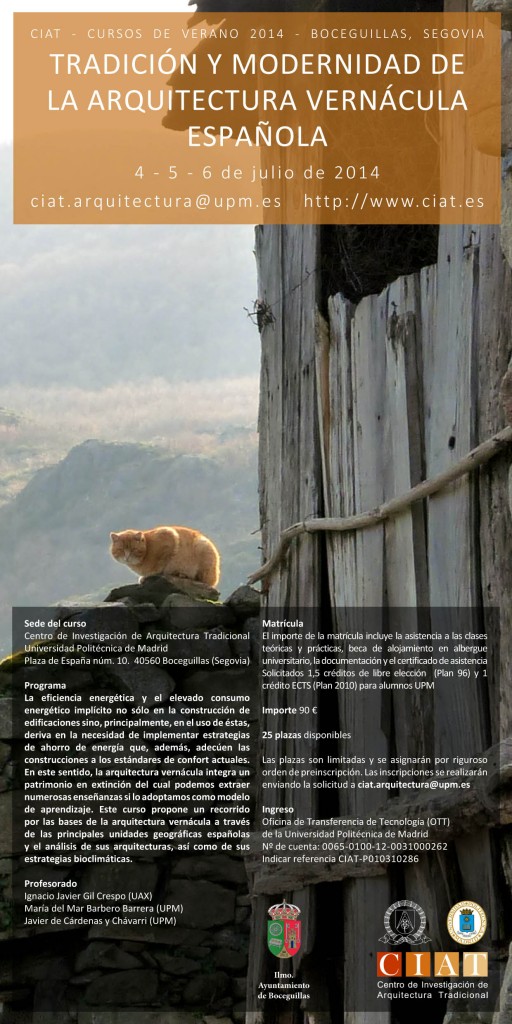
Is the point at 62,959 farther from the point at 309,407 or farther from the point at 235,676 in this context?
the point at 309,407

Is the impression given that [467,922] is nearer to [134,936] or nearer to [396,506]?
[396,506]

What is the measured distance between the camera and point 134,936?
889cm

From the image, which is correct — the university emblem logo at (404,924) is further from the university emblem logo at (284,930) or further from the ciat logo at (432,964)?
the university emblem logo at (284,930)

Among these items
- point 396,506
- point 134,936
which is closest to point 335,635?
point 396,506

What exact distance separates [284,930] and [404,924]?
0.71 meters

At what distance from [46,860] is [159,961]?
1.06 meters

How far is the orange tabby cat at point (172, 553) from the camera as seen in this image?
33.1 ft

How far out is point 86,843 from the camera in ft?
29.9

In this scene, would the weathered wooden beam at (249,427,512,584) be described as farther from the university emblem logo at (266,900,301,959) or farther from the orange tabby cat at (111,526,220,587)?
the orange tabby cat at (111,526,220,587)

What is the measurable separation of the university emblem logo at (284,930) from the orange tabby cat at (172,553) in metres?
5.18

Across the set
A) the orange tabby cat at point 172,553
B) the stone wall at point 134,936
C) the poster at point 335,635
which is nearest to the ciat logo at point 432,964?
the poster at point 335,635

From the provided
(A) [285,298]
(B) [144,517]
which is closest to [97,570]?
(B) [144,517]

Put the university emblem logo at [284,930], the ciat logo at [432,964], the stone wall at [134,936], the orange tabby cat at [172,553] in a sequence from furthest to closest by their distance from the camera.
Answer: the orange tabby cat at [172,553] < the stone wall at [134,936] < the university emblem logo at [284,930] < the ciat logo at [432,964]

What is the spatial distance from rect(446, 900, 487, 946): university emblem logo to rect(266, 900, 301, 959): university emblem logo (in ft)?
2.99
